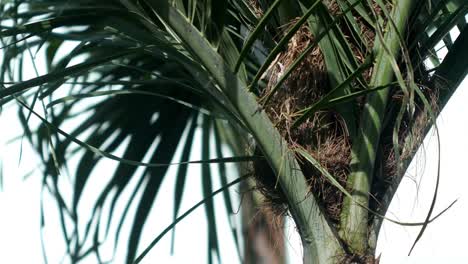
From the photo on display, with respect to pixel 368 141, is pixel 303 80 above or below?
above

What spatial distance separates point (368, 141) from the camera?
56.2 inches

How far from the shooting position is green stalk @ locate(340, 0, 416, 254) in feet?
4.63

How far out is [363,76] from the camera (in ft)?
4.81

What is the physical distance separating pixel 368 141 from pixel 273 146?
0.57 ft

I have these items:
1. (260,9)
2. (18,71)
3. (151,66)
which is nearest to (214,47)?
(260,9)

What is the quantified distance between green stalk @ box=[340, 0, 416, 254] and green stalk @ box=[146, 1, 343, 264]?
4cm

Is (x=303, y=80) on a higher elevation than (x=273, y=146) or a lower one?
higher

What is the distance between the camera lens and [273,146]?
138 cm

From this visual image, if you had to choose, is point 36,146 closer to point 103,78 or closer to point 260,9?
point 103,78

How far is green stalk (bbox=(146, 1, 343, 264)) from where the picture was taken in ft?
4.44

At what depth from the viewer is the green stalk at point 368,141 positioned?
1.41 meters

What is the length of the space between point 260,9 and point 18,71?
49 cm

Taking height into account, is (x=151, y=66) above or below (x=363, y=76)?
above

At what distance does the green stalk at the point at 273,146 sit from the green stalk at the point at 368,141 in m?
0.04
